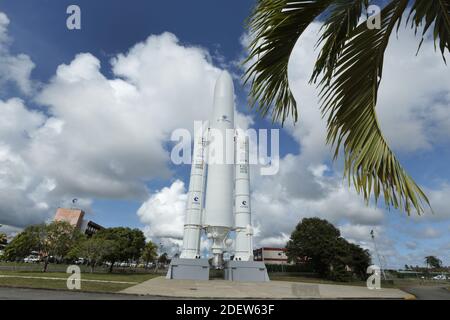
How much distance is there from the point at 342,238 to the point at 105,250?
35.2 meters

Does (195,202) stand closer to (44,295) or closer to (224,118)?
(224,118)

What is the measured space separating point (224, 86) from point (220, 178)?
1267 cm

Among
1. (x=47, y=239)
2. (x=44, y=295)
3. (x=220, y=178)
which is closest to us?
(x=44, y=295)

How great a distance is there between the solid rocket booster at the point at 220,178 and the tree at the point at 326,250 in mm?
19627

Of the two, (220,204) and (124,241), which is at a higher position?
(220,204)

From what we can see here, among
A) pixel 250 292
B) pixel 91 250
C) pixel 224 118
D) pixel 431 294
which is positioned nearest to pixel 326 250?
pixel 431 294

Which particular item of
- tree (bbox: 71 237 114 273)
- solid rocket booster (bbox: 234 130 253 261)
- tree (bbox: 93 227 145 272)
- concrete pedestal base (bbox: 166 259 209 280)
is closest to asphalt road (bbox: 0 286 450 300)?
concrete pedestal base (bbox: 166 259 209 280)

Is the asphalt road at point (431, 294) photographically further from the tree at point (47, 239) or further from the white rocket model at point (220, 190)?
the tree at point (47, 239)

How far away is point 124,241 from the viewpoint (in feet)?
147

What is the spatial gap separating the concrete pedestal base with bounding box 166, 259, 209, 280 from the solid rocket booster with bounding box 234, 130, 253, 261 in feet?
15.1

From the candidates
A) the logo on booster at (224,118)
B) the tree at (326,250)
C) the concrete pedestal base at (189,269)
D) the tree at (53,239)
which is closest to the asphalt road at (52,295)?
the concrete pedestal base at (189,269)

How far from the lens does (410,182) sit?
243 centimetres
